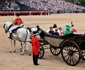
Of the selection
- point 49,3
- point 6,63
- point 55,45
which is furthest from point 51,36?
point 49,3

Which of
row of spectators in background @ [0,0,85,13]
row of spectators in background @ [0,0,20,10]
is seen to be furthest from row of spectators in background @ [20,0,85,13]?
row of spectators in background @ [0,0,20,10]

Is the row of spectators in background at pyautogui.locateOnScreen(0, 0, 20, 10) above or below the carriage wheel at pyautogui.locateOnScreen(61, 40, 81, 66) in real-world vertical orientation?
below

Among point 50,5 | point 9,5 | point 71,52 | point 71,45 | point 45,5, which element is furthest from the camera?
point 50,5

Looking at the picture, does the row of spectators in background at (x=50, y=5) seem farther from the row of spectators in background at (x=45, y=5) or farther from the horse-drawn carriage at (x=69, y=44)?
the horse-drawn carriage at (x=69, y=44)

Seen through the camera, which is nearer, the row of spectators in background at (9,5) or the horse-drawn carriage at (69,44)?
the horse-drawn carriage at (69,44)

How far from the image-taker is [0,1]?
101 metres

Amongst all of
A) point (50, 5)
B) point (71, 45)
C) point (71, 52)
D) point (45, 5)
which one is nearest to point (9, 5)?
point (45, 5)

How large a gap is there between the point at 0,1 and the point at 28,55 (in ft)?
291

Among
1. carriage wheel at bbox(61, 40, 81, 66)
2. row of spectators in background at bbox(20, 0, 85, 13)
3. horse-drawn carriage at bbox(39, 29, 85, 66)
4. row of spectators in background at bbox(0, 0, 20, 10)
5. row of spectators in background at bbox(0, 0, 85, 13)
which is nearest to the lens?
horse-drawn carriage at bbox(39, 29, 85, 66)

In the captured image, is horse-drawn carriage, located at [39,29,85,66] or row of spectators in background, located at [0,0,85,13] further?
row of spectators in background, located at [0,0,85,13]

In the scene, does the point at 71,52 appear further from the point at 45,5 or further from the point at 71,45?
the point at 45,5

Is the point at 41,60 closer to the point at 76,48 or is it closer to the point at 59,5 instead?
the point at 76,48

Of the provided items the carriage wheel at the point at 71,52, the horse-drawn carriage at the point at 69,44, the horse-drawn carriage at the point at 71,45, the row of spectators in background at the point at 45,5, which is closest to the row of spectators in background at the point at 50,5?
the row of spectators in background at the point at 45,5

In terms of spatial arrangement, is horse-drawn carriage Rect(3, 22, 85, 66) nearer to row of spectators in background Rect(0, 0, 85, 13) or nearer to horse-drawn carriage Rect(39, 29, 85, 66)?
horse-drawn carriage Rect(39, 29, 85, 66)
